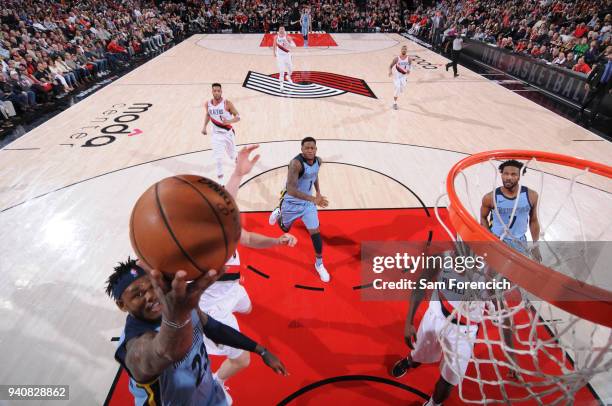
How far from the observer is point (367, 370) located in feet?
9.94

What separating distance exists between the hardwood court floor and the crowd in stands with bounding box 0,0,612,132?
1330mm

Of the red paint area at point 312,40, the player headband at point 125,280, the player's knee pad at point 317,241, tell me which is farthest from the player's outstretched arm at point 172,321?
the red paint area at point 312,40

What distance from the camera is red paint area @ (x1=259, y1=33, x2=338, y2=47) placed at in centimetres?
1783

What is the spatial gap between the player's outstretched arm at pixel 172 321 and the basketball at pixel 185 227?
0.08 metres

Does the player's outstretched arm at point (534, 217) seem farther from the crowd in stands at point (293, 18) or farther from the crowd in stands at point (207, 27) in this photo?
the crowd in stands at point (293, 18)

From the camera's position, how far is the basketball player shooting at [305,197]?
3658 millimetres

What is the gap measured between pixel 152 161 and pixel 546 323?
6.15m

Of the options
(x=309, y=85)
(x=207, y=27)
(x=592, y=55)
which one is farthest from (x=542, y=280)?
(x=207, y=27)

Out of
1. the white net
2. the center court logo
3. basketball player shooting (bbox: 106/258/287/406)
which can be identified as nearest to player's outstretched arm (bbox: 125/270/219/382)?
basketball player shooting (bbox: 106/258/287/406)

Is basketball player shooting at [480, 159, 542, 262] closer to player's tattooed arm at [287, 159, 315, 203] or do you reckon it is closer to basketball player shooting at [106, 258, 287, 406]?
player's tattooed arm at [287, 159, 315, 203]

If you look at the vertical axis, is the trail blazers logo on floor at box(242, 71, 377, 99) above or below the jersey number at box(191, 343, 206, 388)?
below

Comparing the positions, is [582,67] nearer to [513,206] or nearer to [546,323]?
[513,206]

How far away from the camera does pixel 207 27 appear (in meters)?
22.8

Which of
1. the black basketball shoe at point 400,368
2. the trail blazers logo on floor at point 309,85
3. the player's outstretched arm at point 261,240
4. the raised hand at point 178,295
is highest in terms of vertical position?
the raised hand at point 178,295
